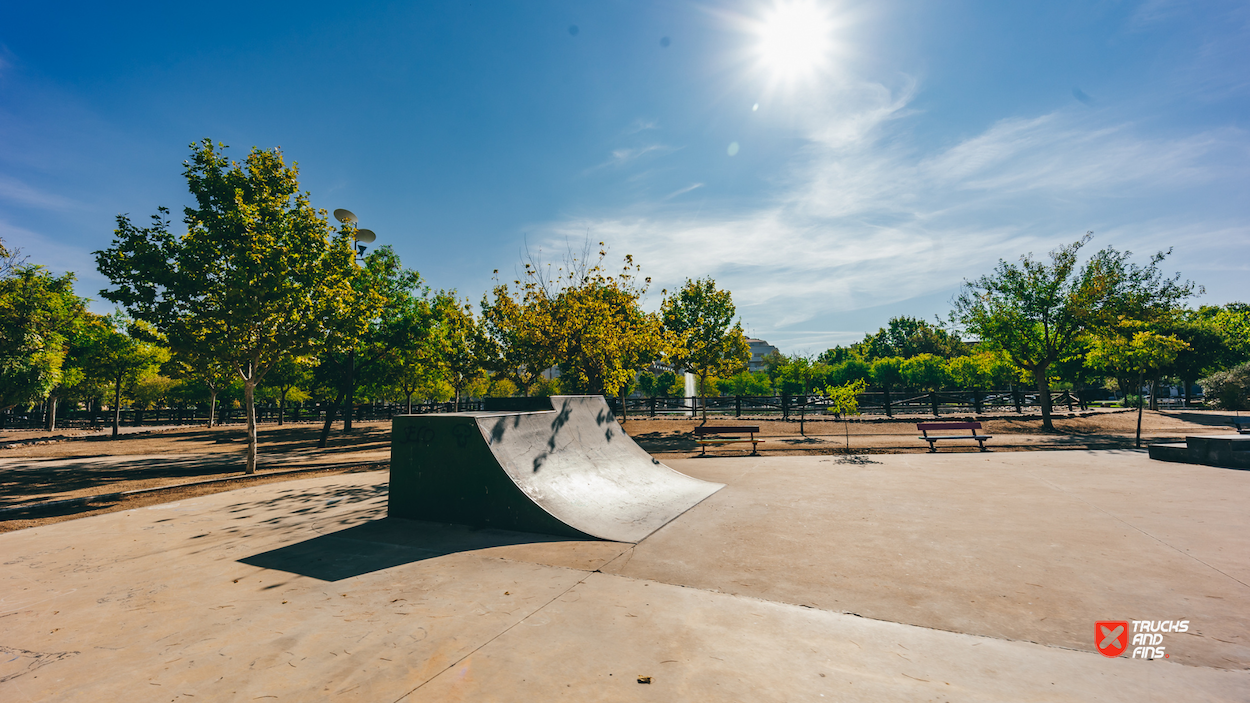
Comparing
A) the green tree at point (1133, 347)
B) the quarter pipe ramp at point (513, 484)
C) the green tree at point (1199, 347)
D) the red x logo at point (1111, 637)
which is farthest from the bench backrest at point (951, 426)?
the green tree at point (1199, 347)

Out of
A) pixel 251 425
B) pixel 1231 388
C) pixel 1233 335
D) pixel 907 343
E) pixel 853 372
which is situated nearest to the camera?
pixel 251 425

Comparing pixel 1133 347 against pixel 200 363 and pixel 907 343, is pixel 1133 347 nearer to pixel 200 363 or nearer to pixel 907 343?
pixel 200 363

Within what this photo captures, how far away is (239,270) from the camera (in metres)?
11.3

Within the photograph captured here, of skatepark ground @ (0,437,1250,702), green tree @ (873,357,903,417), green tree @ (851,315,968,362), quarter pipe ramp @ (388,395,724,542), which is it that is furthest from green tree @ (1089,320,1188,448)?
green tree @ (851,315,968,362)

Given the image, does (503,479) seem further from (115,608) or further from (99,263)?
(99,263)

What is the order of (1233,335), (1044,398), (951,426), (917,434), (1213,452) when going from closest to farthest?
1. (1213,452)
2. (951,426)
3. (917,434)
4. (1044,398)
5. (1233,335)

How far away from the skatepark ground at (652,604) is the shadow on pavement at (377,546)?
1.8 inches

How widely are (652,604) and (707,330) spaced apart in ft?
78.6

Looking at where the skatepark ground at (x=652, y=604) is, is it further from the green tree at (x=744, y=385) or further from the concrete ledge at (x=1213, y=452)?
the green tree at (x=744, y=385)

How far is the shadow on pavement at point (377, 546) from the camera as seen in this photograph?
4.99m

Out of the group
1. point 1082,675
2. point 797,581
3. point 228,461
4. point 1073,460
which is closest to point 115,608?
point 797,581

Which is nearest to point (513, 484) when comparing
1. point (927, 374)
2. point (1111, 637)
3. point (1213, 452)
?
point (1111, 637)

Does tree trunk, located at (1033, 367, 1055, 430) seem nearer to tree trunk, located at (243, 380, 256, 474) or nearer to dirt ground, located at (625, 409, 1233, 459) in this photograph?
dirt ground, located at (625, 409, 1233, 459)

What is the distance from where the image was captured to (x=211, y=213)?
11.9 metres
